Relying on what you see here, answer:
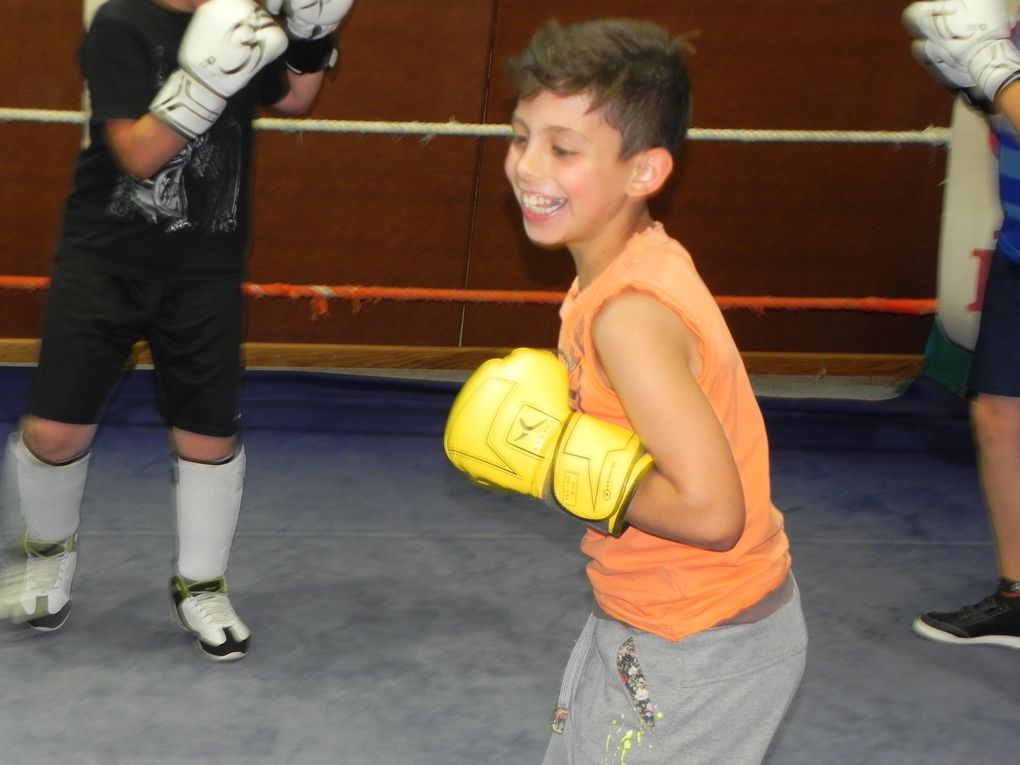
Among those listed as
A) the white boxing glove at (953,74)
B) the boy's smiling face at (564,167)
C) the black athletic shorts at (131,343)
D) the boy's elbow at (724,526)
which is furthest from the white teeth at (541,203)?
the white boxing glove at (953,74)

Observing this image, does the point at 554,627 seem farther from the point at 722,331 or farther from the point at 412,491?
the point at 722,331

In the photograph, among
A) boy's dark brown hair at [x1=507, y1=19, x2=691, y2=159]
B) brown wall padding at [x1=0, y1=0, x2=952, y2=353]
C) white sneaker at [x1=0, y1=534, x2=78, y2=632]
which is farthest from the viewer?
brown wall padding at [x1=0, y1=0, x2=952, y2=353]

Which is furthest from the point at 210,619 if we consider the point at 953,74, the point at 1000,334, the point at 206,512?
the point at 953,74

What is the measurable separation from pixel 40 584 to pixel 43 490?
15cm

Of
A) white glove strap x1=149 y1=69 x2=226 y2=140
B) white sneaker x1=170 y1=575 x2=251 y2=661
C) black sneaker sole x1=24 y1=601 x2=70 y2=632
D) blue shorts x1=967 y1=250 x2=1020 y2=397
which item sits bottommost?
black sneaker sole x1=24 y1=601 x2=70 y2=632

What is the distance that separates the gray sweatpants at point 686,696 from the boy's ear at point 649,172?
40cm

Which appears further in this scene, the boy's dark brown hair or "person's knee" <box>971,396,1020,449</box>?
"person's knee" <box>971,396,1020,449</box>

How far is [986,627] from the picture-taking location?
2293mm

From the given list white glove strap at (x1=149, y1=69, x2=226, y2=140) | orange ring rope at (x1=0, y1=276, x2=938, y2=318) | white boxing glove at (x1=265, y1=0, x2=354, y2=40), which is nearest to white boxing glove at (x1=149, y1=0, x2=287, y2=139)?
white glove strap at (x1=149, y1=69, x2=226, y2=140)

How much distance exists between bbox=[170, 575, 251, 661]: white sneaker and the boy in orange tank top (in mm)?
933

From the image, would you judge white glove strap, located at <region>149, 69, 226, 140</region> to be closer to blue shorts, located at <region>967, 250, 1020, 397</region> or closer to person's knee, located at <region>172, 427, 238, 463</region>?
person's knee, located at <region>172, 427, 238, 463</region>

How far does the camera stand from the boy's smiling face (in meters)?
1.21

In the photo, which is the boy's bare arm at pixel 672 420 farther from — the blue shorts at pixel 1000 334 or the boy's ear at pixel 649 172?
the blue shorts at pixel 1000 334

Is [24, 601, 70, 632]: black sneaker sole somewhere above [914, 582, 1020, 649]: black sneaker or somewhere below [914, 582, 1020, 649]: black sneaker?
below
